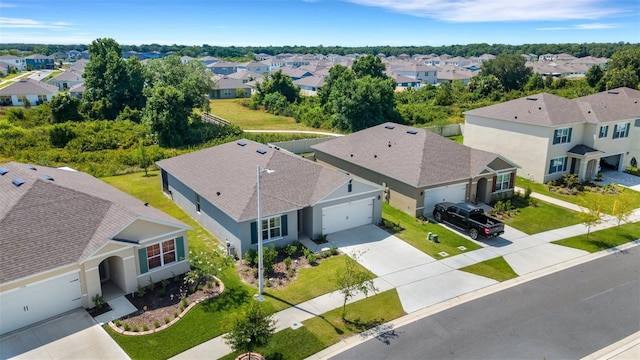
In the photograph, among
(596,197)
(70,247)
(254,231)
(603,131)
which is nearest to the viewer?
(70,247)

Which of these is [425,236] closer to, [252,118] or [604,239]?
[604,239]

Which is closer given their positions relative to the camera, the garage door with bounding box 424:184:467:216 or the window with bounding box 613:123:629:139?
the garage door with bounding box 424:184:467:216

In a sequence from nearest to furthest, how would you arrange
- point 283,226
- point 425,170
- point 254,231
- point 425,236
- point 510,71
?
point 254,231 → point 283,226 → point 425,236 → point 425,170 → point 510,71

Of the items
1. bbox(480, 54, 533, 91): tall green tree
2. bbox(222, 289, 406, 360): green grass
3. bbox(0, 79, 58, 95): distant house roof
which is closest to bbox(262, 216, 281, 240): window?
bbox(222, 289, 406, 360): green grass

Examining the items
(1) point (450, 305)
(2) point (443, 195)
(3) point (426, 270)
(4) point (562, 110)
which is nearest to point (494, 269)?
(3) point (426, 270)

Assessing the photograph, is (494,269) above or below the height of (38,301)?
below

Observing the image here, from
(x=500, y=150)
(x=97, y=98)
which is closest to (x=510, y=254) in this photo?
(x=500, y=150)

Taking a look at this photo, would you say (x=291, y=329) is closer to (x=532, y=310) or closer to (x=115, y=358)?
(x=115, y=358)

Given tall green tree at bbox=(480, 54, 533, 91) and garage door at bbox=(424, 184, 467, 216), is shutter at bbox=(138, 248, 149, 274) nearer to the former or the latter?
garage door at bbox=(424, 184, 467, 216)
